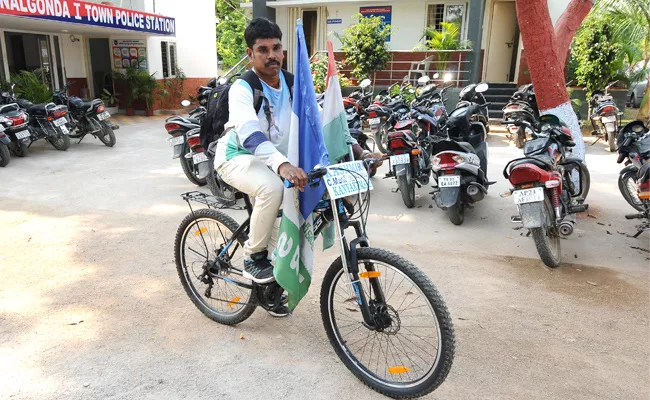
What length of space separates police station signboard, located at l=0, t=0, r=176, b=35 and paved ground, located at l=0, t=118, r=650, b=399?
4.83m

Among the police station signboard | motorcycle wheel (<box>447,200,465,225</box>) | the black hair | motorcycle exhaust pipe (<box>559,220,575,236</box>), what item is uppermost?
the police station signboard

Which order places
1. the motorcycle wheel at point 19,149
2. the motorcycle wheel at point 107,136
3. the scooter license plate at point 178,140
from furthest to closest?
1. the motorcycle wheel at point 107,136
2. the motorcycle wheel at point 19,149
3. the scooter license plate at point 178,140

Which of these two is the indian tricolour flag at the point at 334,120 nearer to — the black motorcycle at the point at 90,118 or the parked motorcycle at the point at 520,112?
the parked motorcycle at the point at 520,112

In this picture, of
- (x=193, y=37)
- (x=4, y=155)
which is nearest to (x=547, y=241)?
(x=4, y=155)

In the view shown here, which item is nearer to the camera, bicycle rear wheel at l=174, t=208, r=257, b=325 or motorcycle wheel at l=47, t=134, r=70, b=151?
bicycle rear wheel at l=174, t=208, r=257, b=325

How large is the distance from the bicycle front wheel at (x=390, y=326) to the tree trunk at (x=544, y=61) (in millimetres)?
3608

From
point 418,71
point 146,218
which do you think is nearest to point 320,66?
point 418,71

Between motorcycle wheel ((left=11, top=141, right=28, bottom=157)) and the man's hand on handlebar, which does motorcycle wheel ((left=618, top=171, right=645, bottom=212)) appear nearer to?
the man's hand on handlebar

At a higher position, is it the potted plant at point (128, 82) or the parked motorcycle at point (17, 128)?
the potted plant at point (128, 82)

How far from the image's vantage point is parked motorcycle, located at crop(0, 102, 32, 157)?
295 inches

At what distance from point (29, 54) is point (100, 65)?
1963mm

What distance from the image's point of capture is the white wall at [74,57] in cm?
1282

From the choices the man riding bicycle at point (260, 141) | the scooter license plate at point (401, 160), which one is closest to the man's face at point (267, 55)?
the man riding bicycle at point (260, 141)

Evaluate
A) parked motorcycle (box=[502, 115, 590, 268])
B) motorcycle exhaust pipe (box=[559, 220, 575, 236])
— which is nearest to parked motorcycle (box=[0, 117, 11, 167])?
parked motorcycle (box=[502, 115, 590, 268])
